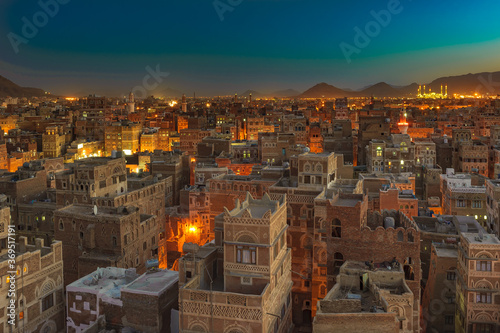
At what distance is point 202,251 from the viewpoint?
3212 centimetres

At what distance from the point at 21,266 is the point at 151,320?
33.2 ft

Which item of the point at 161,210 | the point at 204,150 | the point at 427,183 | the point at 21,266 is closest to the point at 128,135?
the point at 204,150

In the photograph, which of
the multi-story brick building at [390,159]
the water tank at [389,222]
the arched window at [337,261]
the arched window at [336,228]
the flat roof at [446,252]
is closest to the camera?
the water tank at [389,222]

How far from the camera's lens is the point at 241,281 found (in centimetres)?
2900

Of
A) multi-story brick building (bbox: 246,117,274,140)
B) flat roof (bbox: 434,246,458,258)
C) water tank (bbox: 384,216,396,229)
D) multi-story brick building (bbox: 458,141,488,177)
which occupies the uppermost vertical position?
multi-story brick building (bbox: 246,117,274,140)

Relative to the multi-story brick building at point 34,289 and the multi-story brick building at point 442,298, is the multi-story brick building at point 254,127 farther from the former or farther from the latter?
the multi-story brick building at point 34,289

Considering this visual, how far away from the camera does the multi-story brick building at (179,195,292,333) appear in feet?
89.8

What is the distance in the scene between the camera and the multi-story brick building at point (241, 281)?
1077 inches

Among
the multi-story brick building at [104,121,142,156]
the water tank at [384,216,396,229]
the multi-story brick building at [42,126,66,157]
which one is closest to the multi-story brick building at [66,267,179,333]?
the water tank at [384,216,396,229]

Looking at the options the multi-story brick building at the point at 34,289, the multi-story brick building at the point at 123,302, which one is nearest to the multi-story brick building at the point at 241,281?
the multi-story brick building at the point at 123,302

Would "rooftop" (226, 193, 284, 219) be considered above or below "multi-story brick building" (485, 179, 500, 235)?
above

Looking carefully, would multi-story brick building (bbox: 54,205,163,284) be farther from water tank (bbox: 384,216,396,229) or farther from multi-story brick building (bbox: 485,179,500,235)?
multi-story brick building (bbox: 485,179,500,235)

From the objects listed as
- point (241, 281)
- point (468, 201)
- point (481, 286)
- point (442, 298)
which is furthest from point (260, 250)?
point (468, 201)

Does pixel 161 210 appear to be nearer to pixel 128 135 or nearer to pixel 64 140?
pixel 128 135
